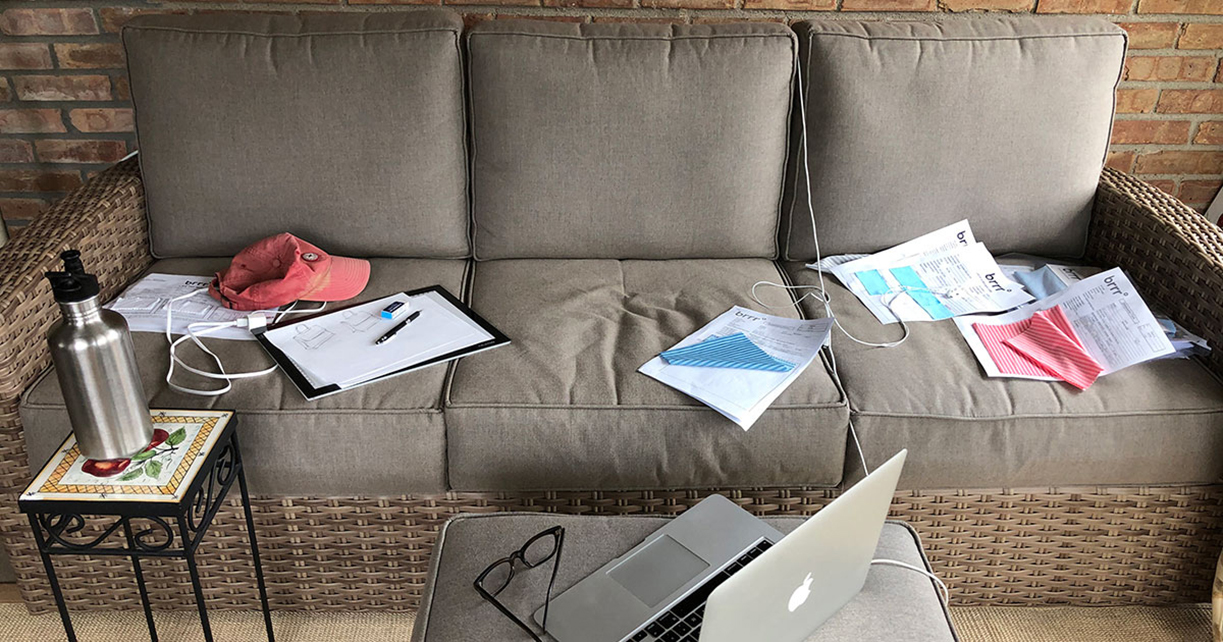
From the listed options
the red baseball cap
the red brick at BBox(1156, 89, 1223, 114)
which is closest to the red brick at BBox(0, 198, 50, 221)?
the red baseball cap

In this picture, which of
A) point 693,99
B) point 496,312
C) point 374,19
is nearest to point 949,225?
point 693,99

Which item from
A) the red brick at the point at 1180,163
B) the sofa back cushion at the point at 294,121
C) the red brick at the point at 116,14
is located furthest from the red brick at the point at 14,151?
the red brick at the point at 1180,163

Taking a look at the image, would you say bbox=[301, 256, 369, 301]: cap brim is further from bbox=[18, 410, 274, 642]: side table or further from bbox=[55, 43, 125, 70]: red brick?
bbox=[55, 43, 125, 70]: red brick

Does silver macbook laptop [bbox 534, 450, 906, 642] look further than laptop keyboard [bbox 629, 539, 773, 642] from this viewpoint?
No

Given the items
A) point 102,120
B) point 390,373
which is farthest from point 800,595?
point 102,120

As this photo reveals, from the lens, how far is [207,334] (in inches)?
60.0

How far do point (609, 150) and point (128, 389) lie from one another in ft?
3.10

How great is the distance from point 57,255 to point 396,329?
1.81ft

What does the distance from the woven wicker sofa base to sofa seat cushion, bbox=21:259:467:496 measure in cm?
5

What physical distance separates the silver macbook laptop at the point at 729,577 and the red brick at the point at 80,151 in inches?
65.8

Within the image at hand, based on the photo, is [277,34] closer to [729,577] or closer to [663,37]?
[663,37]

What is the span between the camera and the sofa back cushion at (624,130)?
1729 mm

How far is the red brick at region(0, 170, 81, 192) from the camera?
214 cm

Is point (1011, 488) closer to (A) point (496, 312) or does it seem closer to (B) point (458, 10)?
(A) point (496, 312)
